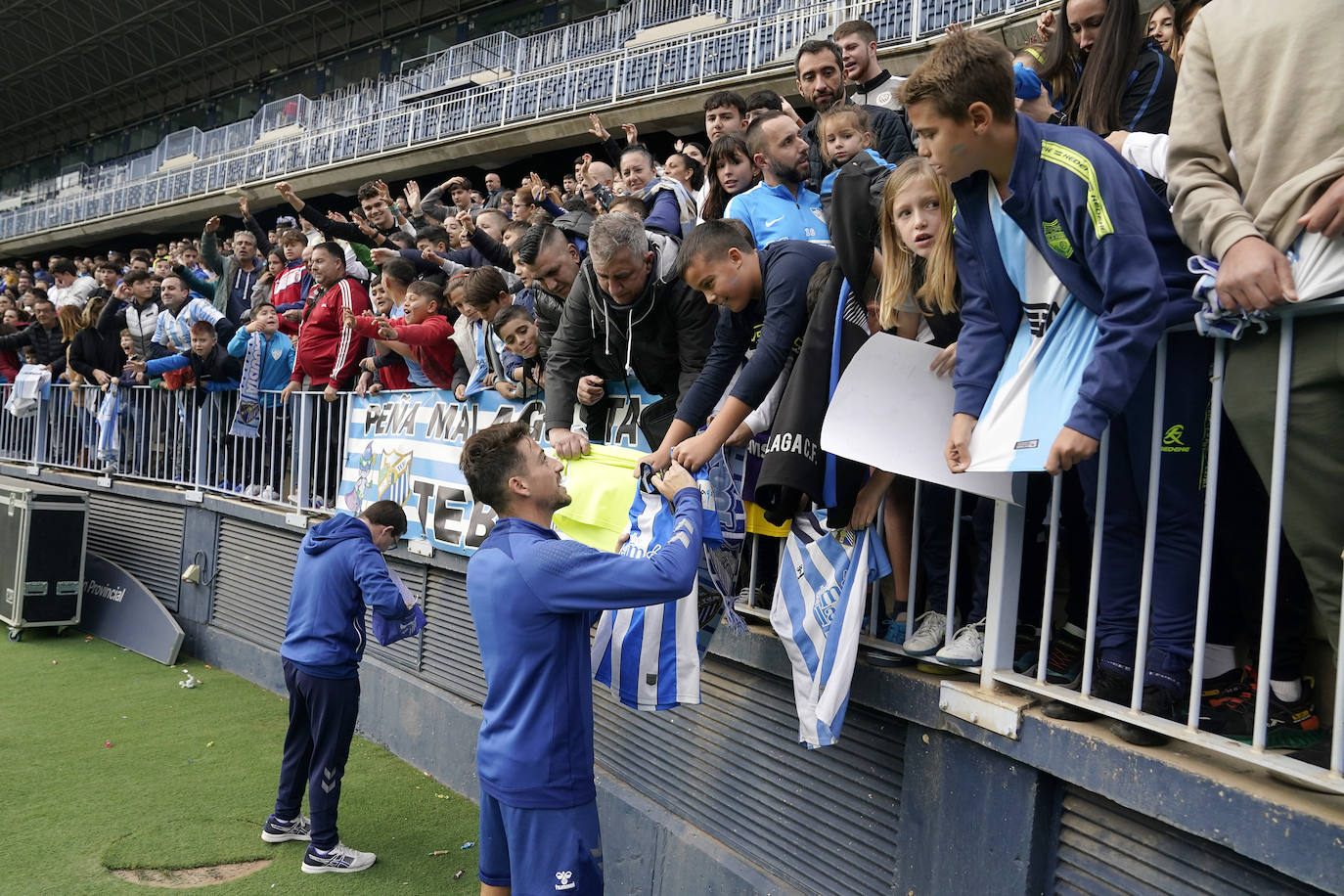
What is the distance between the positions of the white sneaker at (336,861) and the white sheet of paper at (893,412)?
3572mm

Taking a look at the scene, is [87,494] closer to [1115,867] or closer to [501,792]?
[501,792]

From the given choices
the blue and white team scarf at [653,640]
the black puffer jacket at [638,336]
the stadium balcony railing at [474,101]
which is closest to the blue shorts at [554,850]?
the blue and white team scarf at [653,640]

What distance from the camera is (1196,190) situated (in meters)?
2.36

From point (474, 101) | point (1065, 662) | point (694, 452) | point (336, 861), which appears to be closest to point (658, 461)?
point (694, 452)

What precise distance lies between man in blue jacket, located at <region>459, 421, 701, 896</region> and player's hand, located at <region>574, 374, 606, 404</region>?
3.83 feet

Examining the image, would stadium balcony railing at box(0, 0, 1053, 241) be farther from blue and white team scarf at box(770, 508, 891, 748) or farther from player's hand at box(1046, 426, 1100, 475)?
player's hand at box(1046, 426, 1100, 475)

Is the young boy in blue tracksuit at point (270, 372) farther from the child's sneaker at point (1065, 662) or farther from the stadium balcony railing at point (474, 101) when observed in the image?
the stadium balcony railing at point (474, 101)

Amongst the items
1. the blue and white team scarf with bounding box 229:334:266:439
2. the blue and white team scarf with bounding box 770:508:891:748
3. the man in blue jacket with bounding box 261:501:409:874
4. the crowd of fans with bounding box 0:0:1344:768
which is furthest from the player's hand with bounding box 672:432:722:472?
the blue and white team scarf with bounding box 229:334:266:439

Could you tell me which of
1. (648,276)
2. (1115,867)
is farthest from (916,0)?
(1115,867)

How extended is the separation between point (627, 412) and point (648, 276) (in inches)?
37.8

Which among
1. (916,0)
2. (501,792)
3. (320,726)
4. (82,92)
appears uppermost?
(82,92)

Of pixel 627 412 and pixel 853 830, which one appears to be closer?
pixel 853 830

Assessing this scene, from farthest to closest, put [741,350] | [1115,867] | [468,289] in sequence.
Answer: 1. [468,289]
2. [741,350]
3. [1115,867]

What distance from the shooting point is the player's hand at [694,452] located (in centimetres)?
342
